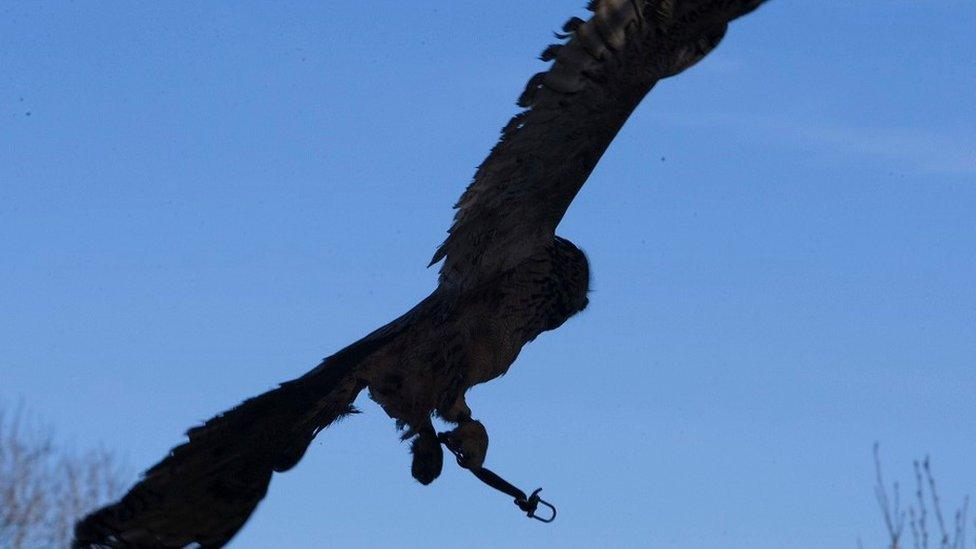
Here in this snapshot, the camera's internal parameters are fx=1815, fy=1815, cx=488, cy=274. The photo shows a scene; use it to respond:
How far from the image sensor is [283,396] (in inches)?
283

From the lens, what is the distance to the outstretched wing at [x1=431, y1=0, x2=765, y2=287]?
6535 mm

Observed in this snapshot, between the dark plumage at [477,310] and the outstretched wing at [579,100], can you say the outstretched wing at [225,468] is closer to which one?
the dark plumage at [477,310]

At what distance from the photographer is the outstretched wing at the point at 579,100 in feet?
21.4

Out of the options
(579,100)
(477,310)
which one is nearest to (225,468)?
(477,310)

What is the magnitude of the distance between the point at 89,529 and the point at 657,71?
2717mm

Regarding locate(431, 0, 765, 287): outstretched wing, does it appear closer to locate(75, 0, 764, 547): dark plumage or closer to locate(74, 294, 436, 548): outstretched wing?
locate(75, 0, 764, 547): dark plumage

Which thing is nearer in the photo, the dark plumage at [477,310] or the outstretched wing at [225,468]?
the dark plumage at [477,310]

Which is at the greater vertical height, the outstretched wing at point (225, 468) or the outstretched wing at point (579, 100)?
the outstretched wing at point (579, 100)

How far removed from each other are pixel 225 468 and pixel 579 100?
2030 millimetres

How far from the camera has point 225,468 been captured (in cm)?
717

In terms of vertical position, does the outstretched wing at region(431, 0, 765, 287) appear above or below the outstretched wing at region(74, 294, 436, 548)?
above

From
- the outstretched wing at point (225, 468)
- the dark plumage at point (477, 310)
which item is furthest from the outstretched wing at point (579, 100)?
the outstretched wing at point (225, 468)

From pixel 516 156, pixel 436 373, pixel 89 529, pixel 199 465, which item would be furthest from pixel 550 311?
pixel 89 529

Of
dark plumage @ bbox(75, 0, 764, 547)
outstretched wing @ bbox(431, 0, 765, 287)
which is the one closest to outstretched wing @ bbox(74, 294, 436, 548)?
dark plumage @ bbox(75, 0, 764, 547)
